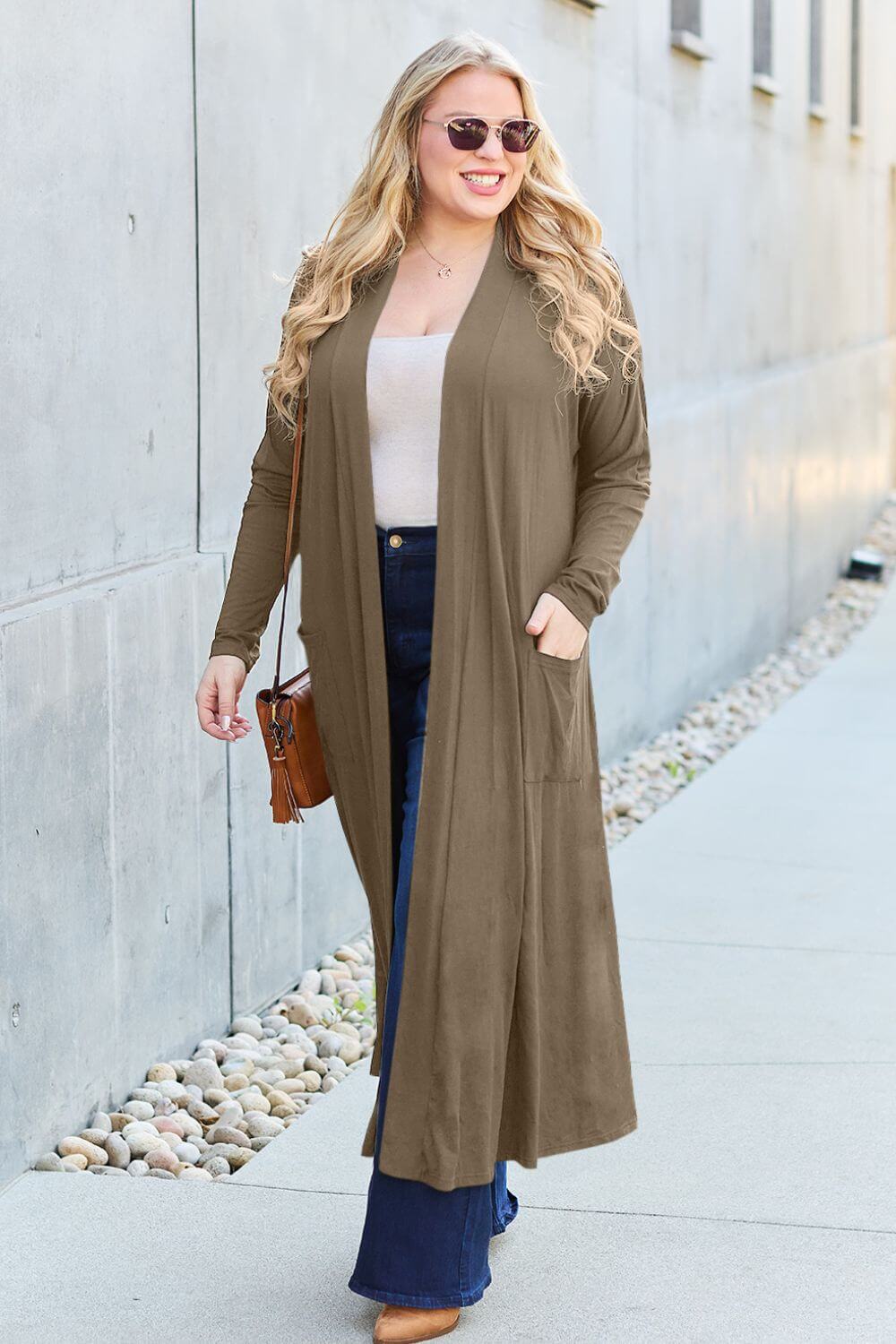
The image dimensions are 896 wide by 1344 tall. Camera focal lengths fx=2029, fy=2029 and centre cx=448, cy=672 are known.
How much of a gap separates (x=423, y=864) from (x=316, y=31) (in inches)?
113

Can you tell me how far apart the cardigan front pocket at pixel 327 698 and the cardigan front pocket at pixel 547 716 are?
30 cm

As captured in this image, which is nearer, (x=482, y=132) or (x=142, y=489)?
(x=482, y=132)

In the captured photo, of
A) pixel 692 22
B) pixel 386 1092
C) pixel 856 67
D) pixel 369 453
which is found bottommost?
pixel 386 1092

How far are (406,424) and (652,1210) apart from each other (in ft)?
5.09

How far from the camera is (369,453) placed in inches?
119

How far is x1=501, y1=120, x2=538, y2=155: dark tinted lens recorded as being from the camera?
9.92 ft

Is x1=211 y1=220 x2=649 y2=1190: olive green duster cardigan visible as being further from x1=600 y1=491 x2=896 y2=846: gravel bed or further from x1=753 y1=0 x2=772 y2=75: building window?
x1=753 y1=0 x2=772 y2=75: building window

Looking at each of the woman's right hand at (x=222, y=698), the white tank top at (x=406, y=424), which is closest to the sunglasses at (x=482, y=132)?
the white tank top at (x=406, y=424)

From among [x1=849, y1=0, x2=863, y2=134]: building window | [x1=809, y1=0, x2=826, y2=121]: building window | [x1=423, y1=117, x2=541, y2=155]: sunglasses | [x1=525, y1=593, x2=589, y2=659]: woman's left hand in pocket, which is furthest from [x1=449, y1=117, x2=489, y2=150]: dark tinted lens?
[x1=849, y1=0, x2=863, y2=134]: building window

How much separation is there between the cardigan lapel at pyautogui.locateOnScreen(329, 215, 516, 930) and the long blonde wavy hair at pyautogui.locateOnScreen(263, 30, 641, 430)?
45mm

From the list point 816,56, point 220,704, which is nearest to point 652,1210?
point 220,704

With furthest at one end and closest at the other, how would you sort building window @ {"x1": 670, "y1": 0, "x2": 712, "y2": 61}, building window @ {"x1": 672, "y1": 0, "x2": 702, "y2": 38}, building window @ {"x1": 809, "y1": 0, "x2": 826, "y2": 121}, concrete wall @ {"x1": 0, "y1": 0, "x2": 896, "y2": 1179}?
1. building window @ {"x1": 809, "y1": 0, "x2": 826, "y2": 121}
2. building window @ {"x1": 672, "y1": 0, "x2": 702, "y2": 38}
3. building window @ {"x1": 670, "y1": 0, "x2": 712, "y2": 61}
4. concrete wall @ {"x1": 0, "y1": 0, "x2": 896, "y2": 1179}

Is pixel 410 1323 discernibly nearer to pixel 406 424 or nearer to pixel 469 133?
pixel 406 424

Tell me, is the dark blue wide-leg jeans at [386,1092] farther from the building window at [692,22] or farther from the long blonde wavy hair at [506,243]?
the building window at [692,22]
